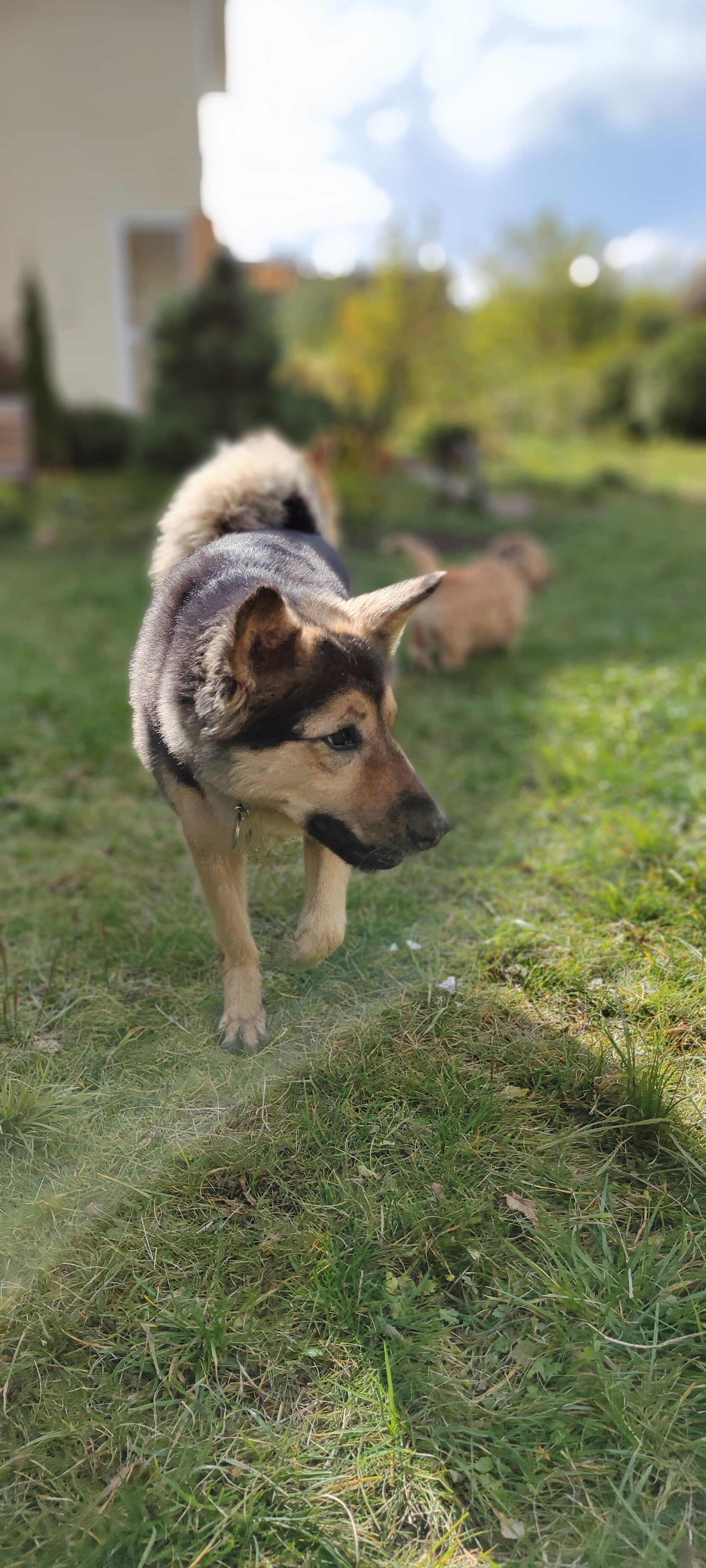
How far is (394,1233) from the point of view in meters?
2.21

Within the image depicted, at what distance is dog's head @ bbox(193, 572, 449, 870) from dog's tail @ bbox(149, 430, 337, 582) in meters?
1.06

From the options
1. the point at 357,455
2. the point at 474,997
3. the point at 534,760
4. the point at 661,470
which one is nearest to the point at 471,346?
the point at 661,470

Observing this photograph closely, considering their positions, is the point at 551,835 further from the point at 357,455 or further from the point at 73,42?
the point at 73,42

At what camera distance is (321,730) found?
2275 mm

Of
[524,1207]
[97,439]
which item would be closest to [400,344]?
[97,439]

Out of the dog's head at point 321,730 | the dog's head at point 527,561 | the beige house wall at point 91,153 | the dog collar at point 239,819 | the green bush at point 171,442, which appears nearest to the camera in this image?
the dog's head at point 321,730

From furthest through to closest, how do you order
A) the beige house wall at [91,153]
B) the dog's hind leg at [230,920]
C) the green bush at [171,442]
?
the beige house wall at [91,153] < the green bush at [171,442] < the dog's hind leg at [230,920]

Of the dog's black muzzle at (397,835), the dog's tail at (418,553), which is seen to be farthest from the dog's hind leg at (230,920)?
the dog's tail at (418,553)

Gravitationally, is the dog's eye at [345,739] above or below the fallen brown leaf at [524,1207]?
above

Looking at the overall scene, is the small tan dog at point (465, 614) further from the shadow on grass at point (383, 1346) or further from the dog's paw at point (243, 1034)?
the shadow on grass at point (383, 1346)

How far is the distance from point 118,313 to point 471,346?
774cm

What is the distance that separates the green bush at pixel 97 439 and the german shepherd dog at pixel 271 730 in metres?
11.2

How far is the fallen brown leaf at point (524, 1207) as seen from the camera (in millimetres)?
2217

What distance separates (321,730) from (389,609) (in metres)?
0.35
